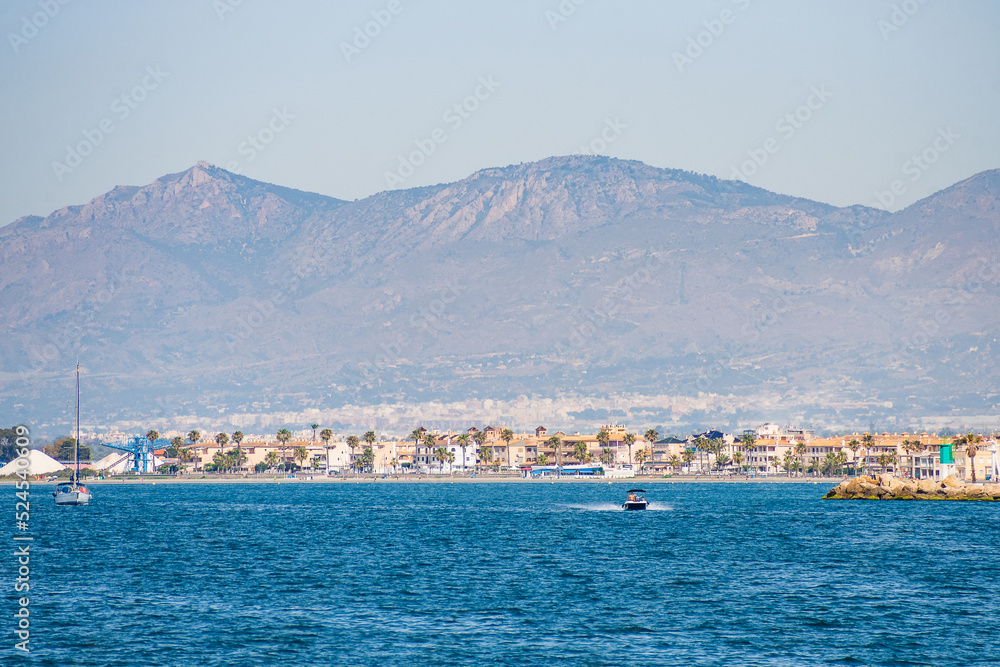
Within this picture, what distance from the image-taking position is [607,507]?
144 meters

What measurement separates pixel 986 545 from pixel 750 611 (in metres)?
38.7

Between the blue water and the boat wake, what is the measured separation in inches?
909

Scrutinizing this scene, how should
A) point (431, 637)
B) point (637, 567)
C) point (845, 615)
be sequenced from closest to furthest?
point (431, 637) → point (845, 615) → point (637, 567)

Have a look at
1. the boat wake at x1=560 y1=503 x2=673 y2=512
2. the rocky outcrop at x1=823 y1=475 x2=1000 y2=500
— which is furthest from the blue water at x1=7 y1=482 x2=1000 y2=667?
the rocky outcrop at x1=823 y1=475 x2=1000 y2=500

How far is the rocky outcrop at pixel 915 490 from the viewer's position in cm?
15512

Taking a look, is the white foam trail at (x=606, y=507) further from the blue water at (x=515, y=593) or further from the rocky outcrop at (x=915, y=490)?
the rocky outcrop at (x=915, y=490)

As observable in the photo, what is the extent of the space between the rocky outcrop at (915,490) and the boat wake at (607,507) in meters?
26.4

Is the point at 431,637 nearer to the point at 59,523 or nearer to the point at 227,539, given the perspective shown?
the point at 227,539

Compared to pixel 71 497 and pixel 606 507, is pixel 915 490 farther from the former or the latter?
pixel 71 497

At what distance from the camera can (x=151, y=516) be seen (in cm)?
12750

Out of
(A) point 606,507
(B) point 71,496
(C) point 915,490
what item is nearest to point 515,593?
(A) point 606,507

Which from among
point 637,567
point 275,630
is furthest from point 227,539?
point 275,630

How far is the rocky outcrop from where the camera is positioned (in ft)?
509

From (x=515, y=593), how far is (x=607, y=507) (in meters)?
82.8
